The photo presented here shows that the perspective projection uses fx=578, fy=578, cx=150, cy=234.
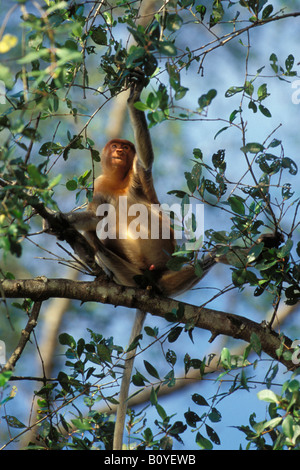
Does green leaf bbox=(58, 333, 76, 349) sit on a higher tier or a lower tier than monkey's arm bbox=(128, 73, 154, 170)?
lower

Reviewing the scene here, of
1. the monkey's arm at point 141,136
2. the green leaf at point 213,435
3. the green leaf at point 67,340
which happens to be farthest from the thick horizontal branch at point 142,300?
the monkey's arm at point 141,136

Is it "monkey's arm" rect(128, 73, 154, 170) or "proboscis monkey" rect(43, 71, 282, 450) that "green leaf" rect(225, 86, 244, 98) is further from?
"proboscis monkey" rect(43, 71, 282, 450)

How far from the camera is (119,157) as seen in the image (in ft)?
13.9

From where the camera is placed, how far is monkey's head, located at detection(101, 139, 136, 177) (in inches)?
165

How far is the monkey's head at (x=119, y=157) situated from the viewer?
4203 mm

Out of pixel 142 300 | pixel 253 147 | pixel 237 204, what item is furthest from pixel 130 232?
pixel 253 147

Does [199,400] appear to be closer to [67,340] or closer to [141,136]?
[67,340]

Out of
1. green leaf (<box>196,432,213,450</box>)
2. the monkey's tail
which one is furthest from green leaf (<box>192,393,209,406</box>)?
the monkey's tail

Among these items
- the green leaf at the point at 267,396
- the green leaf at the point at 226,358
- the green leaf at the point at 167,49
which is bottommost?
the green leaf at the point at 267,396

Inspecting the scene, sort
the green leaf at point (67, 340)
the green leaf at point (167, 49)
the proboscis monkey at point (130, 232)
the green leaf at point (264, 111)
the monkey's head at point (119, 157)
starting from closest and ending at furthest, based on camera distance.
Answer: the green leaf at point (167, 49)
the green leaf at point (264, 111)
the green leaf at point (67, 340)
the proboscis monkey at point (130, 232)
the monkey's head at point (119, 157)

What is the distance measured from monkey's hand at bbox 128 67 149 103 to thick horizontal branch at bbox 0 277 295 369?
3.44ft

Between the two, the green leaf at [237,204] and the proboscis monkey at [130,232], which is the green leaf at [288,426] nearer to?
the green leaf at [237,204]

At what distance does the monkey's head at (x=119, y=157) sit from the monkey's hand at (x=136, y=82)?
98cm

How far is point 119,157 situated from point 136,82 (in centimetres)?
127
